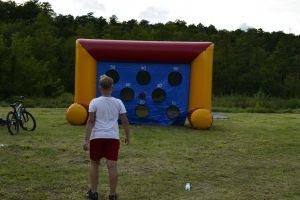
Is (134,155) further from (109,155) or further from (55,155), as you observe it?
(109,155)

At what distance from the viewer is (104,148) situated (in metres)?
5.68

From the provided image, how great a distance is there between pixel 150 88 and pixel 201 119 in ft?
5.32

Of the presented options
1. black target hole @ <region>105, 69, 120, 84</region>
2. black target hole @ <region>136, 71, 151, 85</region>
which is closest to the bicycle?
black target hole @ <region>105, 69, 120, 84</region>

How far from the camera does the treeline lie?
3862cm

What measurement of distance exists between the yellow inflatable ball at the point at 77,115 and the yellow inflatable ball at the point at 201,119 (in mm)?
2608

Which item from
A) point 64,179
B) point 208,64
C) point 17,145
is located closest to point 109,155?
point 64,179

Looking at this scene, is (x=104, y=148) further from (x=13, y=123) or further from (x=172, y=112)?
(x=172, y=112)

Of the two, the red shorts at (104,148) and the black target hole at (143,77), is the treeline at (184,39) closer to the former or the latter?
the black target hole at (143,77)

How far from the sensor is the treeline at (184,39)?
3862 centimetres

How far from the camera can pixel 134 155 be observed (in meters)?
8.70

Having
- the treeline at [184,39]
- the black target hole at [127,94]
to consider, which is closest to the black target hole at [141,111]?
the black target hole at [127,94]

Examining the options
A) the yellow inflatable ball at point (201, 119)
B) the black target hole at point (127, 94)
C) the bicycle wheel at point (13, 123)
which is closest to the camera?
the bicycle wheel at point (13, 123)

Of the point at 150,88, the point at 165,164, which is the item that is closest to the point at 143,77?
the point at 150,88

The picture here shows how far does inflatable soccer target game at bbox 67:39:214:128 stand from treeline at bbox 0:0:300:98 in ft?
79.9
